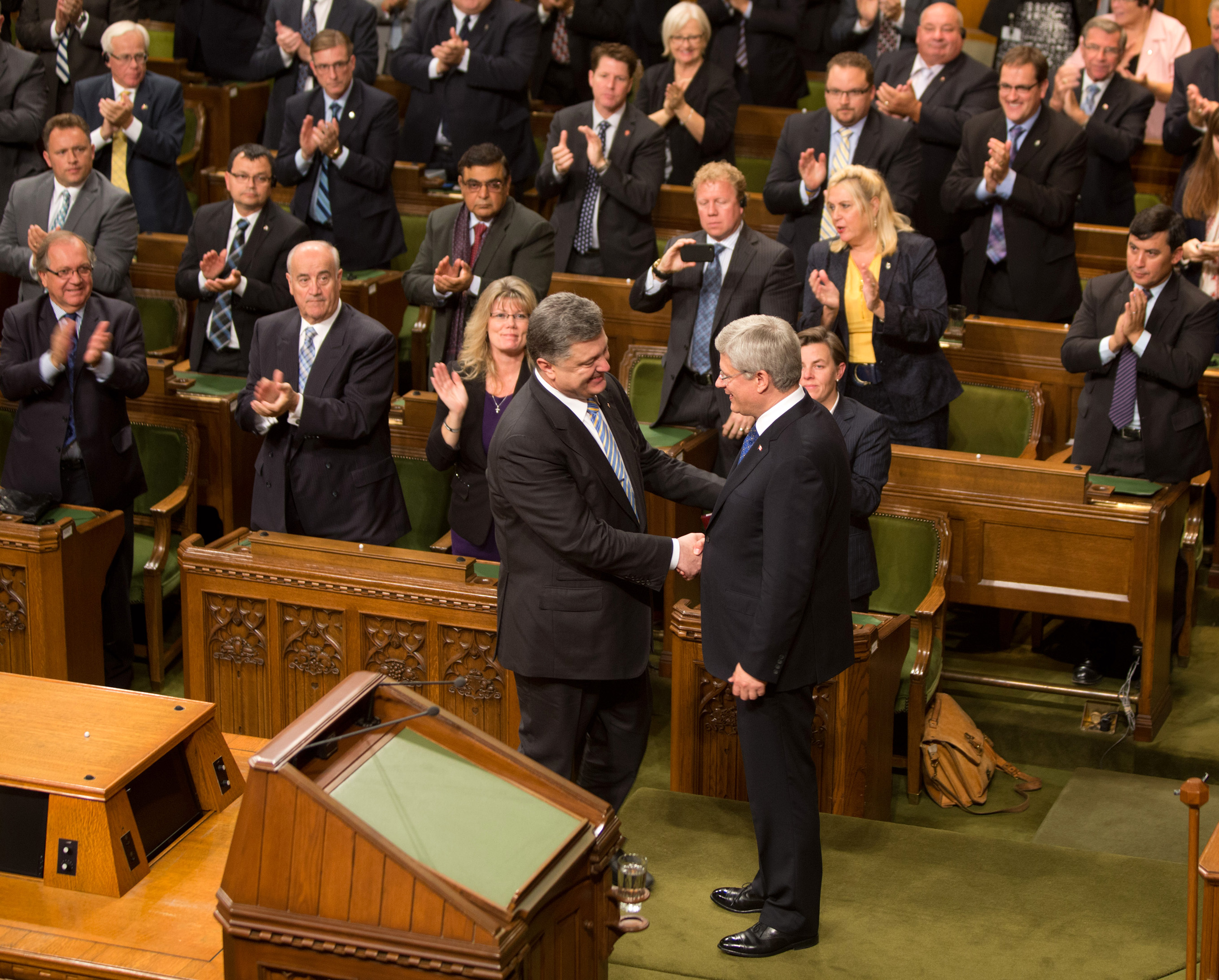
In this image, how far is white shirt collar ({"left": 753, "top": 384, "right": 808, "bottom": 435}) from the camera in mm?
2777

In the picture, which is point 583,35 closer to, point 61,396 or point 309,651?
point 61,396

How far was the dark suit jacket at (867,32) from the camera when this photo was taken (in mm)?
6508

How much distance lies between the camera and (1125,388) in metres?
4.38

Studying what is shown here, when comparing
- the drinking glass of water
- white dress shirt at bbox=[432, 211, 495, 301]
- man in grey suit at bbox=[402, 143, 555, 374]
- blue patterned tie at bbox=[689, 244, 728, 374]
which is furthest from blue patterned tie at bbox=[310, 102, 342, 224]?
the drinking glass of water

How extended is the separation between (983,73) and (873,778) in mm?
3181

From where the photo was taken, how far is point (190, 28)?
7926 mm

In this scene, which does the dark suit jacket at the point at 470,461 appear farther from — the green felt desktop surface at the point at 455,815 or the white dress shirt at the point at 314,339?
the green felt desktop surface at the point at 455,815

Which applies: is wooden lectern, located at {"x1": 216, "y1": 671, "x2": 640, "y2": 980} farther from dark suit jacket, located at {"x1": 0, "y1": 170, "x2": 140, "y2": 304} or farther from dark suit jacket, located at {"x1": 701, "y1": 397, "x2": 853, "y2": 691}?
dark suit jacket, located at {"x1": 0, "y1": 170, "x2": 140, "y2": 304}

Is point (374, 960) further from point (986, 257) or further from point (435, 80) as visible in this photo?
point (435, 80)

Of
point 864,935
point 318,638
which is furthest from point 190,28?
point 864,935

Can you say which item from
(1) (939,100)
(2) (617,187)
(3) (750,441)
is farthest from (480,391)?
(1) (939,100)

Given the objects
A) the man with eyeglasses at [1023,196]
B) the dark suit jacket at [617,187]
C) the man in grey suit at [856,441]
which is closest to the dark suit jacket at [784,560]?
the man in grey suit at [856,441]

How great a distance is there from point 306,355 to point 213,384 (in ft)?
3.61

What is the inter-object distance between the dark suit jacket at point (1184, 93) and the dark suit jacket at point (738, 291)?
6.38ft
